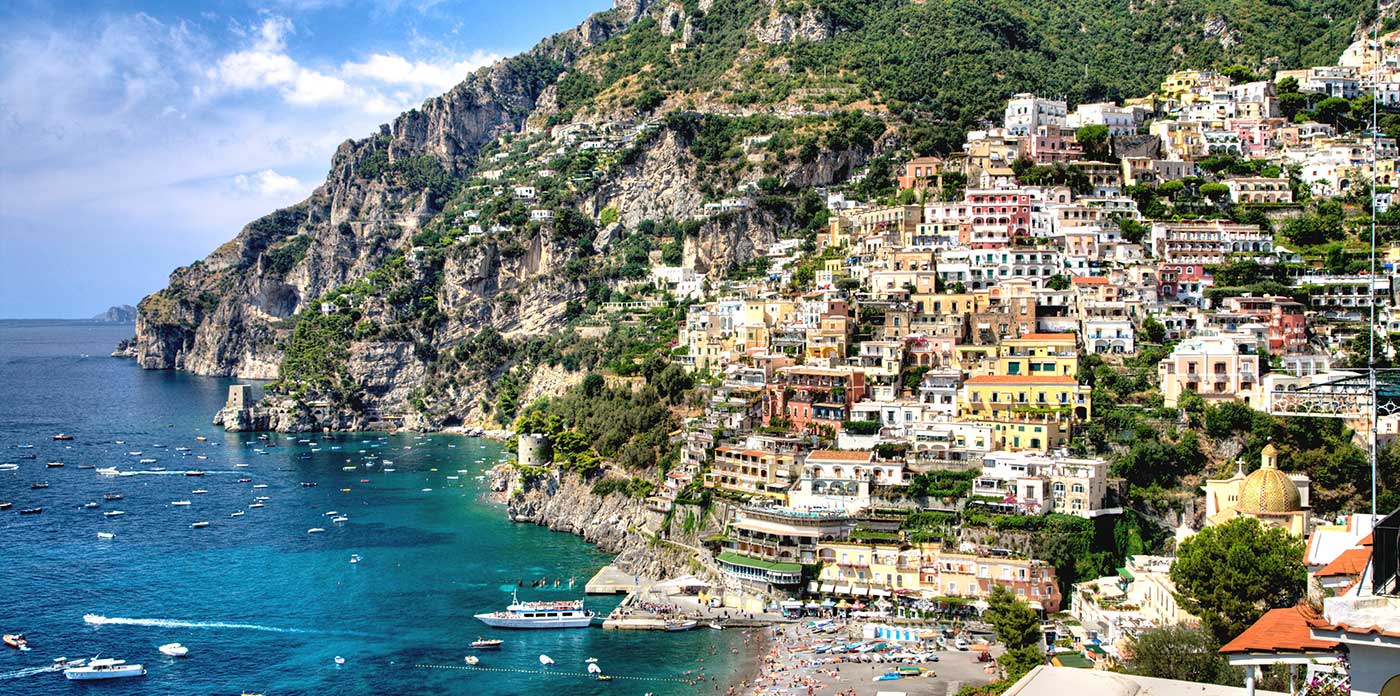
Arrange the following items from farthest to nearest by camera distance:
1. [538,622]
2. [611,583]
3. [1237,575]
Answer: [611,583]
[538,622]
[1237,575]

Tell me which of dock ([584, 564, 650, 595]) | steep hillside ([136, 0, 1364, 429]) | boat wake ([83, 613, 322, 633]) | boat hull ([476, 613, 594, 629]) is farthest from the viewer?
steep hillside ([136, 0, 1364, 429])

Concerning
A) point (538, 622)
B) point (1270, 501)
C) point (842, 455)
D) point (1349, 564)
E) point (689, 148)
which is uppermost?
point (689, 148)

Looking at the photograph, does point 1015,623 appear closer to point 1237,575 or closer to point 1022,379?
point 1237,575

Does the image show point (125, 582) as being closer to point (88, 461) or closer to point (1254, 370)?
point (88, 461)

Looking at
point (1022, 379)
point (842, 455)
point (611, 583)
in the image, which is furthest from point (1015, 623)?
point (611, 583)

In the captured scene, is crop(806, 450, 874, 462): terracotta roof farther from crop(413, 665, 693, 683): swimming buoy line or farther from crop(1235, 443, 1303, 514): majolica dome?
crop(1235, 443, 1303, 514): majolica dome

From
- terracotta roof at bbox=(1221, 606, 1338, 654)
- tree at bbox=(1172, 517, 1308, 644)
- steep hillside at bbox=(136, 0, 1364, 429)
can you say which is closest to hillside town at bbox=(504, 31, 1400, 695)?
tree at bbox=(1172, 517, 1308, 644)
